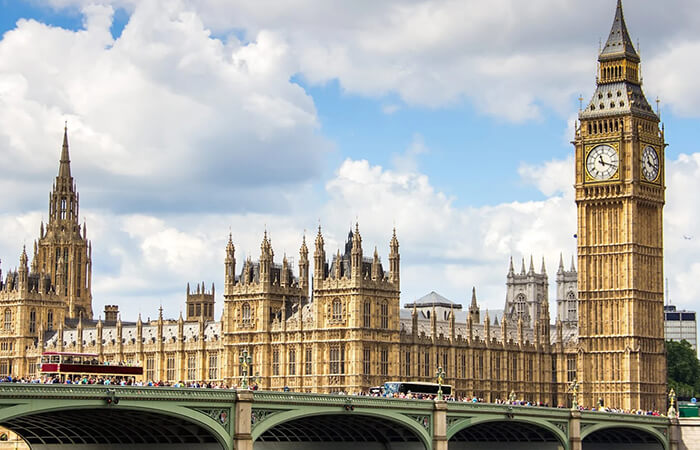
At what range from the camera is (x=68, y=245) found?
195 meters

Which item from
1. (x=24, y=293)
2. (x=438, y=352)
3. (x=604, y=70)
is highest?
(x=604, y=70)

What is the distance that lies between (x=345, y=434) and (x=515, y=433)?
1608 cm

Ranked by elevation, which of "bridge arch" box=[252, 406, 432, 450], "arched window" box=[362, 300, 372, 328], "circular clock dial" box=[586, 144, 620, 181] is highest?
"circular clock dial" box=[586, 144, 620, 181]

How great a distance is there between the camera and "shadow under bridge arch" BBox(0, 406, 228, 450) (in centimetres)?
7800

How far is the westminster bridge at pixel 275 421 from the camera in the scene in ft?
236

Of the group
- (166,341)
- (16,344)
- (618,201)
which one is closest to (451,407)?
(618,201)

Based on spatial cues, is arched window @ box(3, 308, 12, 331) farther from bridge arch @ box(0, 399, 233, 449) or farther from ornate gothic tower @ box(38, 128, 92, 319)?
bridge arch @ box(0, 399, 233, 449)

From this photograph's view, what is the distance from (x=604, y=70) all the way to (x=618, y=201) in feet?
45.7

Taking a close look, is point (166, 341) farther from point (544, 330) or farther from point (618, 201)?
point (618, 201)

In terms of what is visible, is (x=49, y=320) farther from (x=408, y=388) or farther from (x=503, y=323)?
(x=408, y=388)

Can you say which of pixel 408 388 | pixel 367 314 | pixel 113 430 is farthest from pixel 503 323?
pixel 113 430

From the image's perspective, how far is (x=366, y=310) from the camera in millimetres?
129875

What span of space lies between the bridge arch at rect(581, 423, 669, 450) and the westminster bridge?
20 cm

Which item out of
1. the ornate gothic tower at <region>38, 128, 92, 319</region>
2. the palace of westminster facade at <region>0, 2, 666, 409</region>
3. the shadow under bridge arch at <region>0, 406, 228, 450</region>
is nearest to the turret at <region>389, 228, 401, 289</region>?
the palace of westminster facade at <region>0, 2, 666, 409</region>
